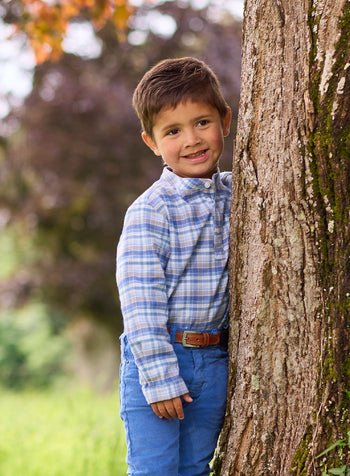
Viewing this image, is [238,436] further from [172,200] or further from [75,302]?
[75,302]

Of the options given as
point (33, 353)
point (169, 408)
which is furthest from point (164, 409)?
point (33, 353)

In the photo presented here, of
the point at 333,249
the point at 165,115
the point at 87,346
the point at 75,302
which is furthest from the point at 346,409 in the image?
the point at 87,346

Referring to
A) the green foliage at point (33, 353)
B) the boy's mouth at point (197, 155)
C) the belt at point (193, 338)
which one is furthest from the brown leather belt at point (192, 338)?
the green foliage at point (33, 353)

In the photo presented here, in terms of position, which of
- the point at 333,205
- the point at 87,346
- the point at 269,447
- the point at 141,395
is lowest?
the point at 87,346

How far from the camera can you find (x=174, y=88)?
2.02 meters

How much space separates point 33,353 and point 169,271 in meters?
13.7

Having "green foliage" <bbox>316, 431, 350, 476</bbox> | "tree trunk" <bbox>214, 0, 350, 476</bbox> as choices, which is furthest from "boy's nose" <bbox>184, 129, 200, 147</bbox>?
"green foliage" <bbox>316, 431, 350, 476</bbox>

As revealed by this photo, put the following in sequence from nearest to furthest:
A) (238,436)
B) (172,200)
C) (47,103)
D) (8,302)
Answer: (238,436) < (172,200) < (47,103) < (8,302)

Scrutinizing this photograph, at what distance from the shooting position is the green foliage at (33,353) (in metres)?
14.6

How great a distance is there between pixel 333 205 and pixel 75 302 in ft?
25.6

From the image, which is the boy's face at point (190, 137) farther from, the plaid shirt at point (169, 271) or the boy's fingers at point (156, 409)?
the boy's fingers at point (156, 409)

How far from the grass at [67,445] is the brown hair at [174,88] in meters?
2.08

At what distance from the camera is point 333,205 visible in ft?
5.27

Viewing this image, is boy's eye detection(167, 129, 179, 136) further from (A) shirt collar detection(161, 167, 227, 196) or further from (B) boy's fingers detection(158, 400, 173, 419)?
(B) boy's fingers detection(158, 400, 173, 419)
